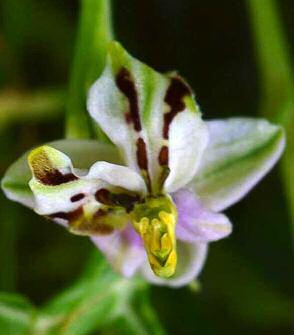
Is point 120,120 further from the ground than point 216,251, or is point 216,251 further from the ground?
point 120,120

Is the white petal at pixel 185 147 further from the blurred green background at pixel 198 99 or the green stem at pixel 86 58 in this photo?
the blurred green background at pixel 198 99

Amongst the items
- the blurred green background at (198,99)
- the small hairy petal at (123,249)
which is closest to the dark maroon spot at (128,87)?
the small hairy petal at (123,249)

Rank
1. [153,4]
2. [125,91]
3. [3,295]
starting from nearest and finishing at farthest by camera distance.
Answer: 1. [125,91]
2. [3,295]
3. [153,4]

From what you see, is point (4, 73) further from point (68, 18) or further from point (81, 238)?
point (81, 238)

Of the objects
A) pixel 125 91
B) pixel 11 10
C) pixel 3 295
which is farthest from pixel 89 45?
pixel 11 10

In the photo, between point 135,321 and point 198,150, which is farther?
point 135,321

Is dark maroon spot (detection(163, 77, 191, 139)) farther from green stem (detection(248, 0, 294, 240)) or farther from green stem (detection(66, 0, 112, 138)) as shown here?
green stem (detection(248, 0, 294, 240))

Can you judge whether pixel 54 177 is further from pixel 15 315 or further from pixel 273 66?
pixel 273 66
